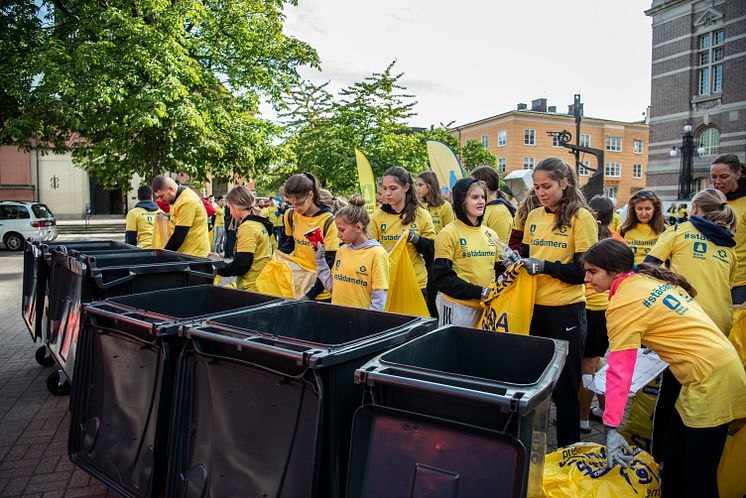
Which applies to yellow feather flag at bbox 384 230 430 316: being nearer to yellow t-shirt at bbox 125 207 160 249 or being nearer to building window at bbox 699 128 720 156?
yellow t-shirt at bbox 125 207 160 249

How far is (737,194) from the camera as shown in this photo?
4.77m

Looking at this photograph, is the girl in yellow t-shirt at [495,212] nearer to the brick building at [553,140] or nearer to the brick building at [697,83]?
the brick building at [697,83]

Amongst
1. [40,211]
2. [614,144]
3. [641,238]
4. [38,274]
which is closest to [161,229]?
[38,274]

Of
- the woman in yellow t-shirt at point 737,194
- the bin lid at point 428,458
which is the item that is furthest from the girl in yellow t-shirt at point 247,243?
the woman in yellow t-shirt at point 737,194

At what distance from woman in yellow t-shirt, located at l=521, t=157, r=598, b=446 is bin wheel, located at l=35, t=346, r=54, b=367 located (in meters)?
5.07

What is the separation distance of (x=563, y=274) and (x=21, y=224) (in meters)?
21.1

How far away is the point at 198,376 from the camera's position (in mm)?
2639

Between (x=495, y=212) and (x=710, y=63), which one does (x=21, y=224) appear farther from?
(x=710, y=63)

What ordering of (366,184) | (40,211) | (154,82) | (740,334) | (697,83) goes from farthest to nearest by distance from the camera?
1. (697,83)
2. (40,211)
3. (154,82)
4. (366,184)
5. (740,334)

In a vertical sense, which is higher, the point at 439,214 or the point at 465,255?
the point at 439,214

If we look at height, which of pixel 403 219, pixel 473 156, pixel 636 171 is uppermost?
pixel 636 171

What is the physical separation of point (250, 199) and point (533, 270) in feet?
9.68

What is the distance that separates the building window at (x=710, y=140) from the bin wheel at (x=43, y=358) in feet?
116

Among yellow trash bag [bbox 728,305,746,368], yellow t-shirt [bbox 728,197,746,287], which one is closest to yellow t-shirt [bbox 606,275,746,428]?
yellow trash bag [bbox 728,305,746,368]
